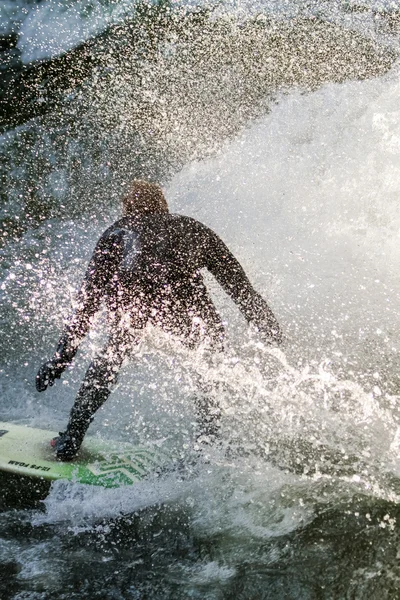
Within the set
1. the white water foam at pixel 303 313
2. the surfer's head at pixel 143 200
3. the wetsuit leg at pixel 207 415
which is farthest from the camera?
the wetsuit leg at pixel 207 415

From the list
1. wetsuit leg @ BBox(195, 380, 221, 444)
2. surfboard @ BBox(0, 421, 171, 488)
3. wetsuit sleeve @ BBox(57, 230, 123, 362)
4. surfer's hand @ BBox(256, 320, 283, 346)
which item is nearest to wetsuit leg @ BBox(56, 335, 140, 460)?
wetsuit sleeve @ BBox(57, 230, 123, 362)

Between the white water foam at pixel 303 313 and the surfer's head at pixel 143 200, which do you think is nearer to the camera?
the white water foam at pixel 303 313

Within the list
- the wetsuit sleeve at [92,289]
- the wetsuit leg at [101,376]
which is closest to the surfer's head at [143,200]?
the wetsuit sleeve at [92,289]

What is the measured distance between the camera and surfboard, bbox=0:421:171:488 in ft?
10.5

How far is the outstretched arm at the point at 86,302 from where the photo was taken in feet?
10.6

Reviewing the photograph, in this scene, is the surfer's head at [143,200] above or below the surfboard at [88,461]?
above

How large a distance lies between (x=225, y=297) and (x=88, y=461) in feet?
11.1

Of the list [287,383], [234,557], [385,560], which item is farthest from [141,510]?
[287,383]

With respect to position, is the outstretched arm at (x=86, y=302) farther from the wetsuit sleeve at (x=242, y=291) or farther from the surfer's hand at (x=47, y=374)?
the wetsuit sleeve at (x=242, y=291)

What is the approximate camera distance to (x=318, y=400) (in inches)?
170

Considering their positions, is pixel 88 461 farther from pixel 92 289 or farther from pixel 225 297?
pixel 225 297

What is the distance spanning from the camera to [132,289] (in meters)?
3.26

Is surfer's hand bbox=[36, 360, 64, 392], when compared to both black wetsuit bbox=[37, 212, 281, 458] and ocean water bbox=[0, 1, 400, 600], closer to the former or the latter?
black wetsuit bbox=[37, 212, 281, 458]

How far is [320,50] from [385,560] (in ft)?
30.8
